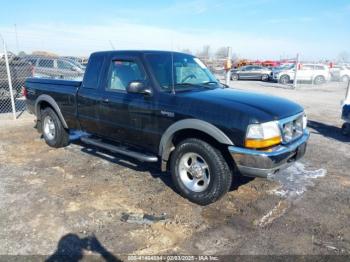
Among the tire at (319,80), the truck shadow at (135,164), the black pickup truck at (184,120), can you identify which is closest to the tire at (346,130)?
the black pickup truck at (184,120)

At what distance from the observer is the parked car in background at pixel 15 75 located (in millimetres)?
10258

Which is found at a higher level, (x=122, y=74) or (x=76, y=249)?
(x=122, y=74)

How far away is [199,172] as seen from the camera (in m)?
4.23

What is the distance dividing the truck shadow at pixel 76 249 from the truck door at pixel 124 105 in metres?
1.76

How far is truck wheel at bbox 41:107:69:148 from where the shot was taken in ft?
21.2

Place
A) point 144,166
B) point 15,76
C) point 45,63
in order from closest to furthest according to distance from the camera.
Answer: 1. point 144,166
2. point 15,76
3. point 45,63

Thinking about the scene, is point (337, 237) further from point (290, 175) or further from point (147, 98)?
point (147, 98)

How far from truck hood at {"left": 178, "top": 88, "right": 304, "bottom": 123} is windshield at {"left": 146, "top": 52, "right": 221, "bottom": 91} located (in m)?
0.32

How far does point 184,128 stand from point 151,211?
1.12 metres

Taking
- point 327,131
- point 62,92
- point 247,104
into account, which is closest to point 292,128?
point 247,104

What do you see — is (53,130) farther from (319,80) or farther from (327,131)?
(319,80)

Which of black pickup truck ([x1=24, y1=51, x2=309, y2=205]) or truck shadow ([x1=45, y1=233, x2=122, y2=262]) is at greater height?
black pickup truck ([x1=24, y1=51, x2=309, y2=205])

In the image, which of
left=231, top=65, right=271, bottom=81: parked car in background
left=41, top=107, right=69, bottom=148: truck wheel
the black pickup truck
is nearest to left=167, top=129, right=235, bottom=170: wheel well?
the black pickup truck

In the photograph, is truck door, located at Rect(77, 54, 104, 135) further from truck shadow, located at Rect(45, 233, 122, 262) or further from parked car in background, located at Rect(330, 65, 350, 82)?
parked car in background, located at Rect(330, 65, 350, 82)
